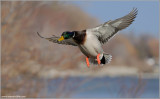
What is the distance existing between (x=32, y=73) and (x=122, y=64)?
2556 centimetres

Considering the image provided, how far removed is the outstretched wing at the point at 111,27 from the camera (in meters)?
4.03

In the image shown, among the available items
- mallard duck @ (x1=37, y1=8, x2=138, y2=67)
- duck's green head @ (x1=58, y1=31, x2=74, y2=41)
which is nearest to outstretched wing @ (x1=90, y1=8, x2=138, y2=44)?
mallard duck @ (x1=37, y1=8, x2=138, y2=67)

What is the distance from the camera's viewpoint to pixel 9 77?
7.94 meters

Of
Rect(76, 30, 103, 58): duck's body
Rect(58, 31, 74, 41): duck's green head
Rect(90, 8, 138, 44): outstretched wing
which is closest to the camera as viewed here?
Rect(58, 31, 74, 41): duck's green head

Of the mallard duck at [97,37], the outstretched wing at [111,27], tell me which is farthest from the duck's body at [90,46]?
the outstretched wing at [111,27]

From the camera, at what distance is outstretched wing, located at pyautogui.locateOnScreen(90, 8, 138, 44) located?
403 cm

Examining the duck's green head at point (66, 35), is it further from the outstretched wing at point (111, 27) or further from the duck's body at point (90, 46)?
the outstretched wing at point (111, 27)

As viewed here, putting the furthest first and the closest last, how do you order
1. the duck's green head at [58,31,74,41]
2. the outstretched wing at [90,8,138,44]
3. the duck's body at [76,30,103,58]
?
1. the outstretched wing at [90,8,138,44]
2. the duck's body at [76,30,103,58]
3. the duck's green head at [58,31,74,41]

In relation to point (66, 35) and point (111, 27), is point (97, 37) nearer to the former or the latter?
point (111, 27)

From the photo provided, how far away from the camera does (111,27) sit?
164 inches

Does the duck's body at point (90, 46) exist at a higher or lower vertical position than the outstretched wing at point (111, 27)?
lower

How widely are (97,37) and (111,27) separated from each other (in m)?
0.24

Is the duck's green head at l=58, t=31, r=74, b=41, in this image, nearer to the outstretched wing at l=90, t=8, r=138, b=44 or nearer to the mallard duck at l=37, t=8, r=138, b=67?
the mallard duck at l=37, t=8, r=138, b=67

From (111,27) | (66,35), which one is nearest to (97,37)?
(111,27)
